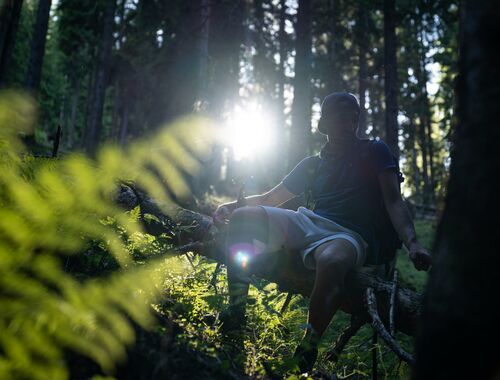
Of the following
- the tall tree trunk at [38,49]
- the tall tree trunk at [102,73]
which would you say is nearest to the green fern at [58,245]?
the tall tree trunk at [38,49]

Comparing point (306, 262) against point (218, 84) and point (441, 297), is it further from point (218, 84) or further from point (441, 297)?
point (218, 84)

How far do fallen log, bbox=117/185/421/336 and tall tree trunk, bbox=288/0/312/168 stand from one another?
6.42 meters

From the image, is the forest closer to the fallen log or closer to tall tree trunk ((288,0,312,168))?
the fallen log

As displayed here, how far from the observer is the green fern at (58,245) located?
159 centimetres

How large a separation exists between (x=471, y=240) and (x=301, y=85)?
9.63 metres

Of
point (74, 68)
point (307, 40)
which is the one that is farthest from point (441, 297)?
point (74, 68)

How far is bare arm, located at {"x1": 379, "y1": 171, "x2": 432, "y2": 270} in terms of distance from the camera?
3.01 m

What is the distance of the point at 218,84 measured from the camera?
16.3 m

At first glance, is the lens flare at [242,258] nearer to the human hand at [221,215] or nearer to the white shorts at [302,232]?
the white shorts at [302,232]

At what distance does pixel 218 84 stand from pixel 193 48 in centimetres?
247

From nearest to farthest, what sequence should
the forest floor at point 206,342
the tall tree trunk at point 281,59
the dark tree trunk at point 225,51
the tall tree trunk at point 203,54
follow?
the forest floor at point 206,342, the tall tree trunk at point 203,54, the tall tree trunk at point 281,59, the dark tree trunk at point 225,51

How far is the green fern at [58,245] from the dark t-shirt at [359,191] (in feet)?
5.77

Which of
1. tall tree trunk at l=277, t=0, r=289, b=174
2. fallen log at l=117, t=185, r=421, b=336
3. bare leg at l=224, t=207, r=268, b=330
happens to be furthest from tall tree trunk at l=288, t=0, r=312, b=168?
bare leg at l=224, t=207, r=268, b=330

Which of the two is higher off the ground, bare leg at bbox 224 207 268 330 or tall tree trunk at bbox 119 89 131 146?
tall tree trunk at bbox 119 89 131 146
